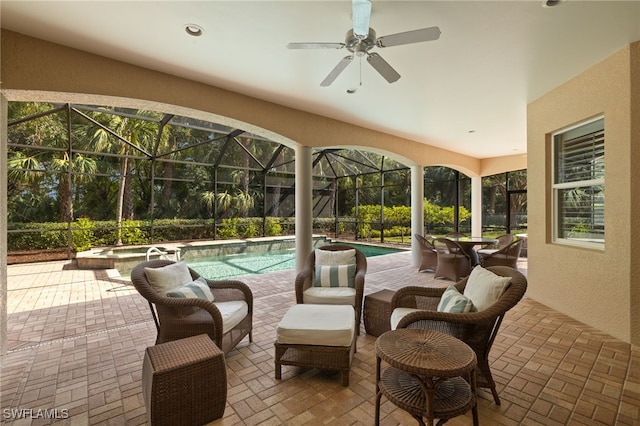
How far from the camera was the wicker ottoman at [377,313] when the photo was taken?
3059 mm

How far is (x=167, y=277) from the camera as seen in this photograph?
107 inches

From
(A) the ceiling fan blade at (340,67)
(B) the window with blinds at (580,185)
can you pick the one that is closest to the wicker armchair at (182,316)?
(A) the ceiling fan blade at (340,67)

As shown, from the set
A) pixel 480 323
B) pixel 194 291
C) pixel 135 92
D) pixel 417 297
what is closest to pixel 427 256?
pixel 417 297

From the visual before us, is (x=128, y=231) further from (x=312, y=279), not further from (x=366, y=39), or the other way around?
(x=366, y=39)

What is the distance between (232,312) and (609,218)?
442 cm

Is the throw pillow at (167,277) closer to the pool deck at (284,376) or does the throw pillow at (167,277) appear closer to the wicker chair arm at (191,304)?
the wicker chair arm at (191,304)

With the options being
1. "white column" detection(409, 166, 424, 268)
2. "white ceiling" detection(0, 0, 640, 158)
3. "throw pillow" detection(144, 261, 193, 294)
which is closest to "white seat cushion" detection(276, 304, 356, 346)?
"throw pillow" detection(144, 261, 193, 294)

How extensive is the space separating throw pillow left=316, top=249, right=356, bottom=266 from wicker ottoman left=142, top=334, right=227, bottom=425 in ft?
6.41

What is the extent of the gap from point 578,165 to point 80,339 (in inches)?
268

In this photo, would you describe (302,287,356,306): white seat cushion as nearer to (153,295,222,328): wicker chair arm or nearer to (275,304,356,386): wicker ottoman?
(275,304,356,386): wicker ottoman

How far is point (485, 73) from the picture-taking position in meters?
3.72

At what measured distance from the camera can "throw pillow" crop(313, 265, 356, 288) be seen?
355 cm

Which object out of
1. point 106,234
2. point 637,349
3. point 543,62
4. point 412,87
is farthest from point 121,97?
point 106,234

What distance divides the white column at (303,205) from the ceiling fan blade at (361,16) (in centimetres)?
303
